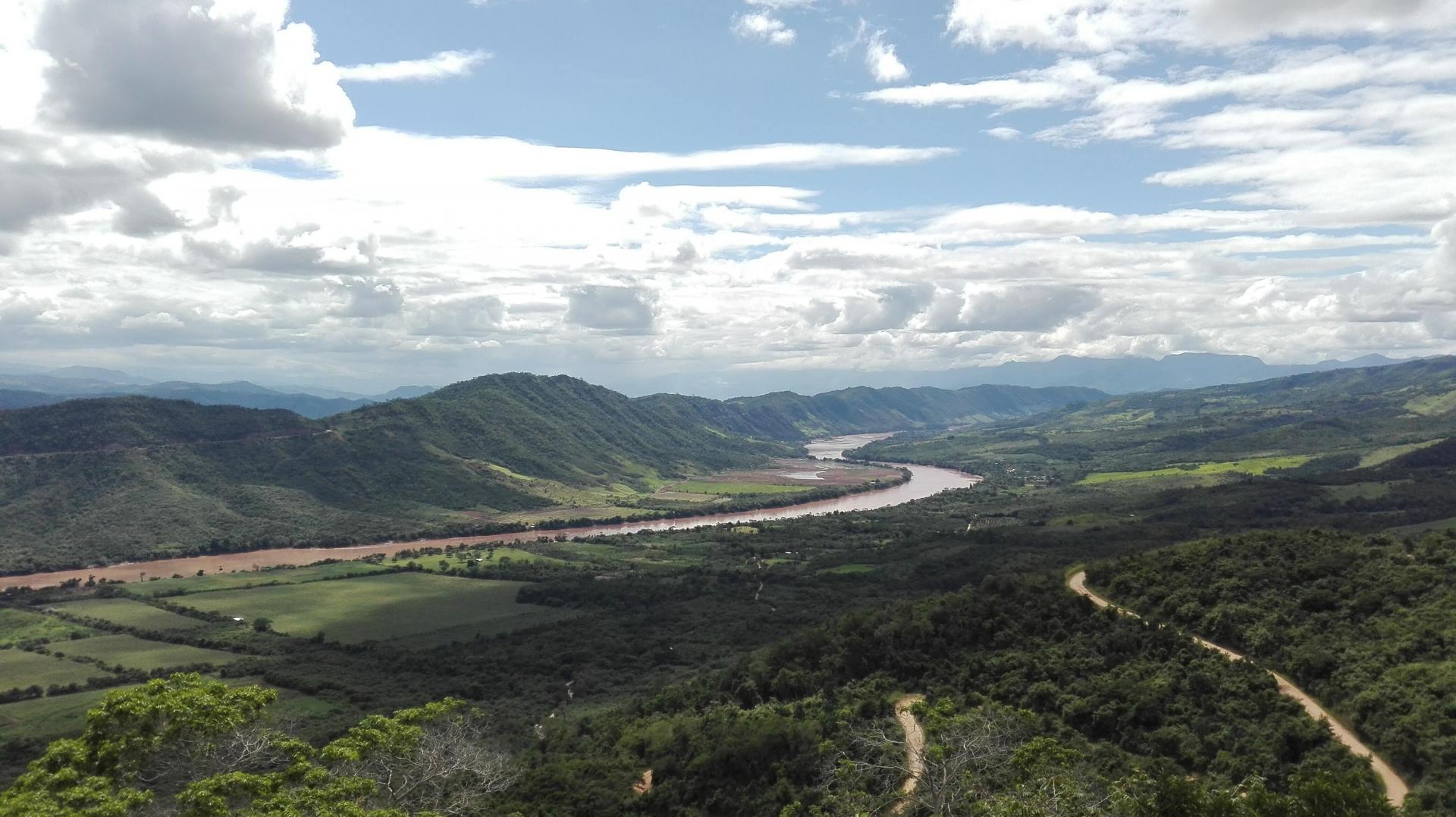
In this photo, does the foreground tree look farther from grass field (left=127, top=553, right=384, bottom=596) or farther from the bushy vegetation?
grass field (left=127, top=553, right=384, bottom=596)

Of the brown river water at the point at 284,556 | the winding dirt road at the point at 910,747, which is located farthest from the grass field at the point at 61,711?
the brown river water at the point at 284,556

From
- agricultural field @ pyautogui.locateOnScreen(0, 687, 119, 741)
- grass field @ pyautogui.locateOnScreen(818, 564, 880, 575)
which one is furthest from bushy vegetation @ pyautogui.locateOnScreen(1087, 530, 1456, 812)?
agricultural field @ pyautogui.locateOnScreen(0, 687, 119, 741)

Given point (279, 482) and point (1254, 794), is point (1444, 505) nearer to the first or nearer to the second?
point (1254, 794)

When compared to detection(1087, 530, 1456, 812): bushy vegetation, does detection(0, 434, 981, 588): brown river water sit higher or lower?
lower

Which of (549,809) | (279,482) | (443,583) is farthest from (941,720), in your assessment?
(279,482)

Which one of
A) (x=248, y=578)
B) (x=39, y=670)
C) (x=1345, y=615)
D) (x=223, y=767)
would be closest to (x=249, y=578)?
(x=248, y=578)

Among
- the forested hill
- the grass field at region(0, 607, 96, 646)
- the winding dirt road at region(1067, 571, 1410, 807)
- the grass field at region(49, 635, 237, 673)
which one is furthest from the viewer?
the forested hill

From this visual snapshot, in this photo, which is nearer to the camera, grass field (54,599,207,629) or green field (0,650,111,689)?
green field (0,650,111,689)
